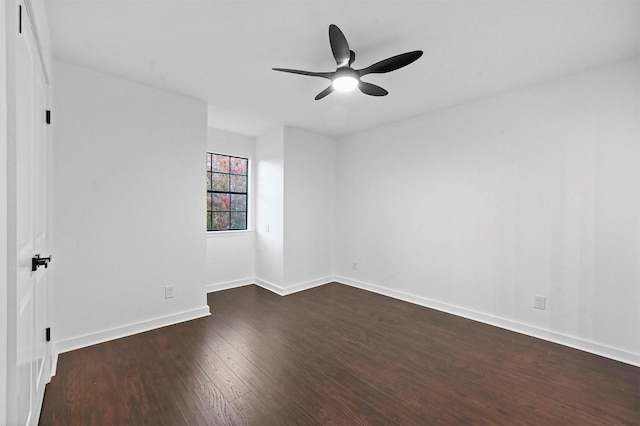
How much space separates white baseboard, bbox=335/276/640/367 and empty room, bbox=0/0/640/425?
0.02 m

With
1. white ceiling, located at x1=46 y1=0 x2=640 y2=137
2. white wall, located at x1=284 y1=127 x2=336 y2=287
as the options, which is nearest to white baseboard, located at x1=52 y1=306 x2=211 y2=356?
white wall, located at x1=284 y1=127 x2=336 y2=287

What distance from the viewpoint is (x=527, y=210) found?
3.05 m

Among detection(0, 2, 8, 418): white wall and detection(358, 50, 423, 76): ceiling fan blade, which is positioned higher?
detection(358, 50, 423, 76): ceiling fan blade

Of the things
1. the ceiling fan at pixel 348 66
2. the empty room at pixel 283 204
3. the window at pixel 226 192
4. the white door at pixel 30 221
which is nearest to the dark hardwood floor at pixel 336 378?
the empty room at pixel 283 204

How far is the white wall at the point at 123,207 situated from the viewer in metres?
2.58

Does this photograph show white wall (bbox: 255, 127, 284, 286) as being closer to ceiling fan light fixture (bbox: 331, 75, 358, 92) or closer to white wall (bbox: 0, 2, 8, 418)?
ceiling fan light fixture (bbox: 331, 75, 358, 92)

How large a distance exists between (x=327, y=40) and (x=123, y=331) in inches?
130

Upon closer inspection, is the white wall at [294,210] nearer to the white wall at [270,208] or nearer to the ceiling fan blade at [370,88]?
the white wall at [270,208]

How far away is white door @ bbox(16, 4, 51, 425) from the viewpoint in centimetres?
122

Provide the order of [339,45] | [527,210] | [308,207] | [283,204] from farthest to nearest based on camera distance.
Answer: [308,207]
[283,204]
[527,210]
[339,45]

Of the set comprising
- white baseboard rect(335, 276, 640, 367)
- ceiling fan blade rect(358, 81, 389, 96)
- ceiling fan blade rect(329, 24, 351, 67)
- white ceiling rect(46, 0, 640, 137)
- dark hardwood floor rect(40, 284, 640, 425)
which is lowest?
dark hardwood floor rect(40, 284, 640, 425)

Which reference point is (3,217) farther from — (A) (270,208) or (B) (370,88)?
(A) (270,208)

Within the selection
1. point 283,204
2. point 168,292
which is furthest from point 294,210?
point 168,292

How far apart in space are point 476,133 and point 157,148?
365 cm
